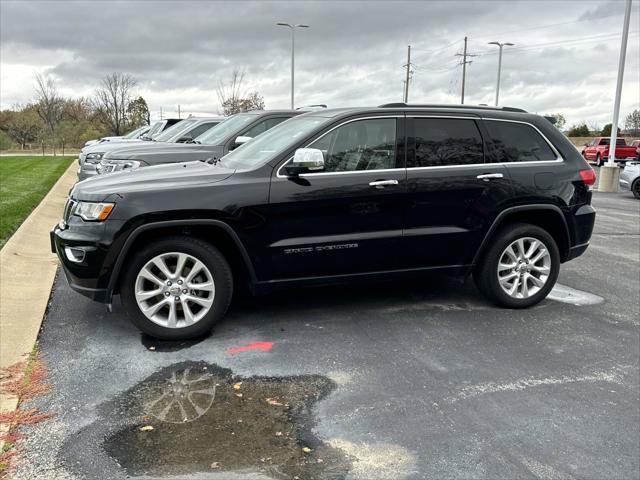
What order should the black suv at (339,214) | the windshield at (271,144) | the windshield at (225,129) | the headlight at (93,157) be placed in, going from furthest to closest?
the headlight at (93,157)
the windshield at (225,129)
the windshield at (271,144)
the black suv at (339,214)

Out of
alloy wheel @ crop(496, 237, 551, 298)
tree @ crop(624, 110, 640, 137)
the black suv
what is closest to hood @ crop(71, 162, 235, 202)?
the black suv

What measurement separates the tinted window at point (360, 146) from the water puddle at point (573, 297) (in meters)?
2.48

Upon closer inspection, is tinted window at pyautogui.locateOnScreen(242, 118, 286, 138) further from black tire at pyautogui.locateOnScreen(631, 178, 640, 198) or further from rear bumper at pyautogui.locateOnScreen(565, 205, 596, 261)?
black tire at pyautogui.locateOnScreen(631, 178, 640, 198)

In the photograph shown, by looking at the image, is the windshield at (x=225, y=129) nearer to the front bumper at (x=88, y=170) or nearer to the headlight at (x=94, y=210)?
the front bumper at (x=88, y=170)

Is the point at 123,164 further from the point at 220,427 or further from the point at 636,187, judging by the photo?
the point at 636,187

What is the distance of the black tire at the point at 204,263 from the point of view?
4.39 m

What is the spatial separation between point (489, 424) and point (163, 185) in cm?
286

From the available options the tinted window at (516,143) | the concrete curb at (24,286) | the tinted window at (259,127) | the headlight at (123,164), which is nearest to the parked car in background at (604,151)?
the tinted window at (259,127)

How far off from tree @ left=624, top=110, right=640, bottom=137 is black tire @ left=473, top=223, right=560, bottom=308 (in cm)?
6572

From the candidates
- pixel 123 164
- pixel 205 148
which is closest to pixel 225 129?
pixel 205 148

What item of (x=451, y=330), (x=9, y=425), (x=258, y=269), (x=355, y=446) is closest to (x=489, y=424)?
(x=355, y=446)

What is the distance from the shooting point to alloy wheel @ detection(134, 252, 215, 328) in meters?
4.42

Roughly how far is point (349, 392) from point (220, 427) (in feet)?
2.97

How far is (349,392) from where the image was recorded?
376cm
